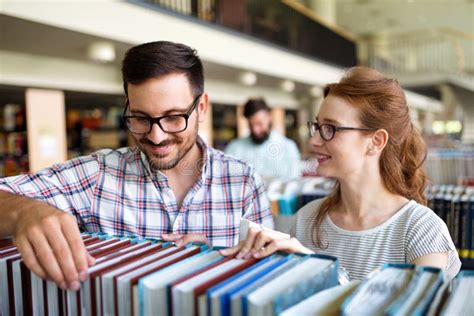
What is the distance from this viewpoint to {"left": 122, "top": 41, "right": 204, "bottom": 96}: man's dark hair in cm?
110

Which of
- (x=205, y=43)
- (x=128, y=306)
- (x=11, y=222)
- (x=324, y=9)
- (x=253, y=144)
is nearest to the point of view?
(x=128, y=306)

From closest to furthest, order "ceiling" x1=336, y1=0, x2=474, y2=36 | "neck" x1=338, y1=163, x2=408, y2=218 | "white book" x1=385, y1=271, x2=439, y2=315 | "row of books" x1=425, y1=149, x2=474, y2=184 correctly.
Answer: "white book" x1=385, y1=271, x2=439, y2=315, "neck" x1=338, y1=163, x2=408, y2=218, "row of books" x1=425, y1=149, x2=474, y2=184, "ceiling" x1=336, y1=0, x2=474, y2=36

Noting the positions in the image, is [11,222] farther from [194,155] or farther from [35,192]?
[194,155]

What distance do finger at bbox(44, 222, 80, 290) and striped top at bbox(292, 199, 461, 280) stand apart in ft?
2.81

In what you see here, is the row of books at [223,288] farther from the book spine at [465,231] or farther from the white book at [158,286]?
the book spine at [465,231]

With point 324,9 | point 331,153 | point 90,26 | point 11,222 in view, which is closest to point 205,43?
point 90,26

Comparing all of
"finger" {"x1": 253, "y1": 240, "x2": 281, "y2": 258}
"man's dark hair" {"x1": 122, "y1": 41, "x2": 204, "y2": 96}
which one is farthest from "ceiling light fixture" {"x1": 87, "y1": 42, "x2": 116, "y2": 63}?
"finger" {"x1": 253, "y1": 240, "x2": 281, "y2": 258}

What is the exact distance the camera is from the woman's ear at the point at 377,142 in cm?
140

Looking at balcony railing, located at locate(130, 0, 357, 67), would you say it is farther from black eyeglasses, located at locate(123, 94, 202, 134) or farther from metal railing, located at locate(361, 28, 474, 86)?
black eyeglasses, located at locate(123, 94, 202, 134)

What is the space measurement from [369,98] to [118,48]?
14.8 ft

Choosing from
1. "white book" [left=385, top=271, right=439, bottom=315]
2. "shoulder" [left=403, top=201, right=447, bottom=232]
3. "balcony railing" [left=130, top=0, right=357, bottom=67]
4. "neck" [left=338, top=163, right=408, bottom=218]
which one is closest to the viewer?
"white book" [left=385, top=271, right=439, bottom=315]

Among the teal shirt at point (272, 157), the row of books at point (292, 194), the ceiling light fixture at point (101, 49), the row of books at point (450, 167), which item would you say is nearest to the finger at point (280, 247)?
the row of books at point (292, 194)

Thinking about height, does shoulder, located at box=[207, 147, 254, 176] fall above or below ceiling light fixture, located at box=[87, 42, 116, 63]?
below

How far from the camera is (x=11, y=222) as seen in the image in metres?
0.76
